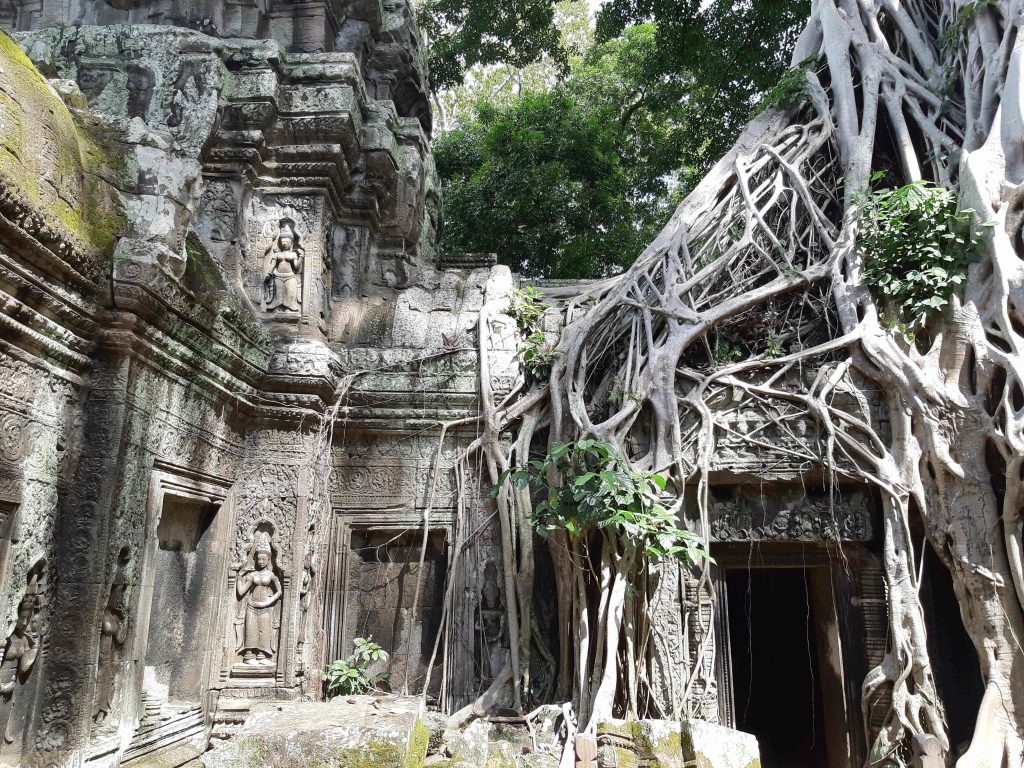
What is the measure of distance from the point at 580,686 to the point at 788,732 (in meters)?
4.13

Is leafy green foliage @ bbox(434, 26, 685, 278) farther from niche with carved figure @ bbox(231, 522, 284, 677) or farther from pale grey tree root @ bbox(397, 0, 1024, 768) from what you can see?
niche with carved figure @ bbox(231, 522, 284, 677)

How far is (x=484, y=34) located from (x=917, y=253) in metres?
6.34

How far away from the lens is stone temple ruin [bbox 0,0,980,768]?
2.86 meters

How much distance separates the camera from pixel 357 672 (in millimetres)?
4387

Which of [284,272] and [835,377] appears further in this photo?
[284,272]

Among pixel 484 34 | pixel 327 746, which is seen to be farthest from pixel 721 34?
pixel 327 746

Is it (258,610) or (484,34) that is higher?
(484,34)

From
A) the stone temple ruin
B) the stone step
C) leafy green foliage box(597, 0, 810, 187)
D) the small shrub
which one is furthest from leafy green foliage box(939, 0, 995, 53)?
the stone step

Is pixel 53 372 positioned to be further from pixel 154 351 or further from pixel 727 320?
pixel 727 320

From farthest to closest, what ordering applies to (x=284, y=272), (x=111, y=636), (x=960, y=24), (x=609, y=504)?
(x=960, y=24)
(x=284, y=272)
(x=609, y=504)
(x=111, y=636)

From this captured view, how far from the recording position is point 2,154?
2541 millimetres

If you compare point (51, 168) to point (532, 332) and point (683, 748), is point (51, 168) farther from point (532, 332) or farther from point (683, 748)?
point (683, 748)

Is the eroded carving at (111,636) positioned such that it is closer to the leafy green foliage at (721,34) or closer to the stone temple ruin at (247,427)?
the stone temple ruin at (247,427)

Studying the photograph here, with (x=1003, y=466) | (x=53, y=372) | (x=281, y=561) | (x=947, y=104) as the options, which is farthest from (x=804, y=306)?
(x=53, y=372)
